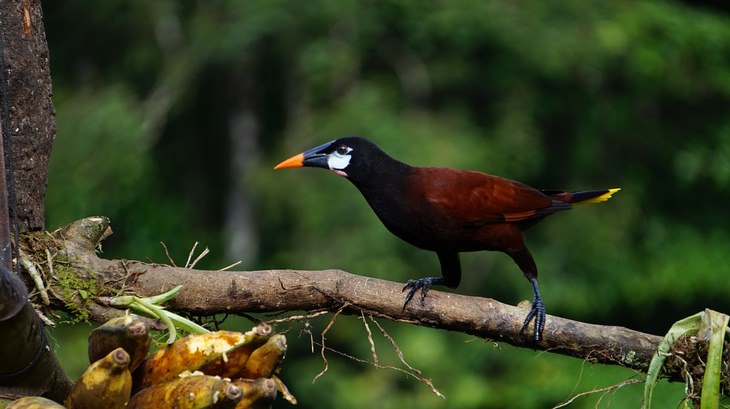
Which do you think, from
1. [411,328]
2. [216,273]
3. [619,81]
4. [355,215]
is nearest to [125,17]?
[355,215]

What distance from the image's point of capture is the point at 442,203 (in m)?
3.42

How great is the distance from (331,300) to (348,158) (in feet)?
3.44

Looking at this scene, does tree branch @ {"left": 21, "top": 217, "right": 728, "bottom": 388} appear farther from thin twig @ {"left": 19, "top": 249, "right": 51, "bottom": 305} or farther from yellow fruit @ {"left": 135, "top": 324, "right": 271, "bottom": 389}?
yellow fruit @ {"left": 135, "top": 324, "right": 271, "bottom": 389}

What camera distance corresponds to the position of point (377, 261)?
6.64 metres

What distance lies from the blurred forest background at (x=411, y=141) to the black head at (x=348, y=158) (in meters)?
3.00

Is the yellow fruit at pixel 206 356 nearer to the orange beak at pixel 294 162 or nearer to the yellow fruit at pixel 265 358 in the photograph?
the yellow fruit at pixel 265 358

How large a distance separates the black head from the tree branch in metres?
0.85

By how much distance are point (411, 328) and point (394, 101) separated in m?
1.46

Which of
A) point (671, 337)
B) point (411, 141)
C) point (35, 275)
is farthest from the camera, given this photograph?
point (411, 141)

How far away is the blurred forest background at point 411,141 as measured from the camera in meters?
7.03

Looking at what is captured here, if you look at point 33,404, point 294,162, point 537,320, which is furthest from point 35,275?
point 294,162

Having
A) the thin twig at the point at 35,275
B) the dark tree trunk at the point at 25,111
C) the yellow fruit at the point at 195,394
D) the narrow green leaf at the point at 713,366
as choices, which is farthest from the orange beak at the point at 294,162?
the yellow fruit at the point at 195,394

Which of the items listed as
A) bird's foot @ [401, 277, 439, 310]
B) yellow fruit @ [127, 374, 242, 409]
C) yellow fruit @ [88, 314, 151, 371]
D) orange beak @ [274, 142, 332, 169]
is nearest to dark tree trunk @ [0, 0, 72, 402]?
yellow fruit @ [88, 314, 151, 371]

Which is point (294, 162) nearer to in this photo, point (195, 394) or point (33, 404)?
point (195, 394)
